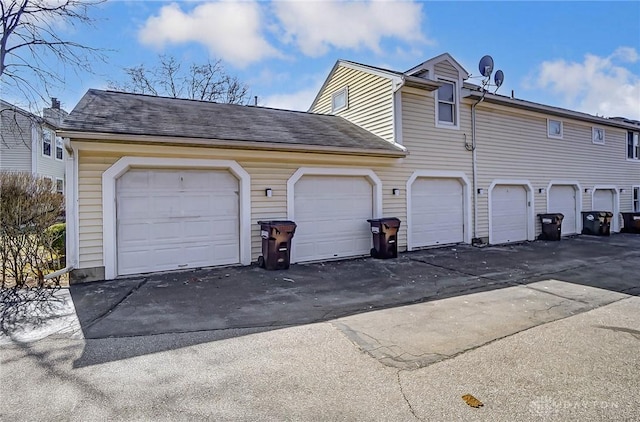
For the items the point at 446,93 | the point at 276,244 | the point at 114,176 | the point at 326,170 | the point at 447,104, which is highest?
the point at 446,93

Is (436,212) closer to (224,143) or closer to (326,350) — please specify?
(224,143)

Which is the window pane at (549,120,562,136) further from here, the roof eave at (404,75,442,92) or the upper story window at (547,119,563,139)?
the roof eave at (404,75,442,92)

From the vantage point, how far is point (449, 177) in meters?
11.1

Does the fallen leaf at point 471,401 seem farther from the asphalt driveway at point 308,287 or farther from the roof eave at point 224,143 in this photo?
the roof eave at point 224,143

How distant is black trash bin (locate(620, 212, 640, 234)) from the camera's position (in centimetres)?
1530

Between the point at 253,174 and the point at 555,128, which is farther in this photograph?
the point at 555,128

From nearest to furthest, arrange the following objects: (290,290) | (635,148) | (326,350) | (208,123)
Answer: (326,350), (290,290), (208,123), (635,148)

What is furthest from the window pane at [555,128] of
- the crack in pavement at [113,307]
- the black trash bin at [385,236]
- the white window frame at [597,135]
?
the crack in pavement at [113,307]

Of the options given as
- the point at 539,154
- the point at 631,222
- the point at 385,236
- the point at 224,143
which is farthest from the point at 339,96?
the point at 631,222

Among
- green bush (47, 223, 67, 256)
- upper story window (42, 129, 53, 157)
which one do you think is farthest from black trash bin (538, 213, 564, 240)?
upper story window (42, 129, 53, 157)

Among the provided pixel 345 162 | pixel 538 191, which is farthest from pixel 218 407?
pixel 538 191

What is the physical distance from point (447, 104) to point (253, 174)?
6.84 metres

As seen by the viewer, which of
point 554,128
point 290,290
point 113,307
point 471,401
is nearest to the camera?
point 471,401

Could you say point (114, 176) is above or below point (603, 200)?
above
